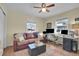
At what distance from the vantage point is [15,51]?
191 centimetres

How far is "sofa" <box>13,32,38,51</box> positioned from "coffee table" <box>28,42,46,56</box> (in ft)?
0.26

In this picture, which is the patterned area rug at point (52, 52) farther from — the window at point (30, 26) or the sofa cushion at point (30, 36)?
the window at point (30, 26)

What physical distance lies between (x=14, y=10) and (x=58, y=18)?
811 millimetres

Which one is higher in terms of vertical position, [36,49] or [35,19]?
[35,19]

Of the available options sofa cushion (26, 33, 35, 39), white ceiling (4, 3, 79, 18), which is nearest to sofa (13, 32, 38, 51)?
sofa cushion (26, 33, 35, 39)

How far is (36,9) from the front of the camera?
1.94 m

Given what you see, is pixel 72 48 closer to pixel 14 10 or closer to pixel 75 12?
pixel 75 12

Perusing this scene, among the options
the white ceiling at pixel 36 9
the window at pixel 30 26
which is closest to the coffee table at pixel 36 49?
the window at pixel 30 26

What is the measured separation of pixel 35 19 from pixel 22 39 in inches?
17.3

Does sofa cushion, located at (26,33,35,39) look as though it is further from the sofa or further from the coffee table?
the coffee table

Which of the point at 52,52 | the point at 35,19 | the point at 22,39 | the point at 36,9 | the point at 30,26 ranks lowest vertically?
the point at 52,52

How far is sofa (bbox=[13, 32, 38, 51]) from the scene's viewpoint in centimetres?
190

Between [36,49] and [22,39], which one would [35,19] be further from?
[36,49]

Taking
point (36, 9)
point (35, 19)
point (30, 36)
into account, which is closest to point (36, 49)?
point (30, 36)
